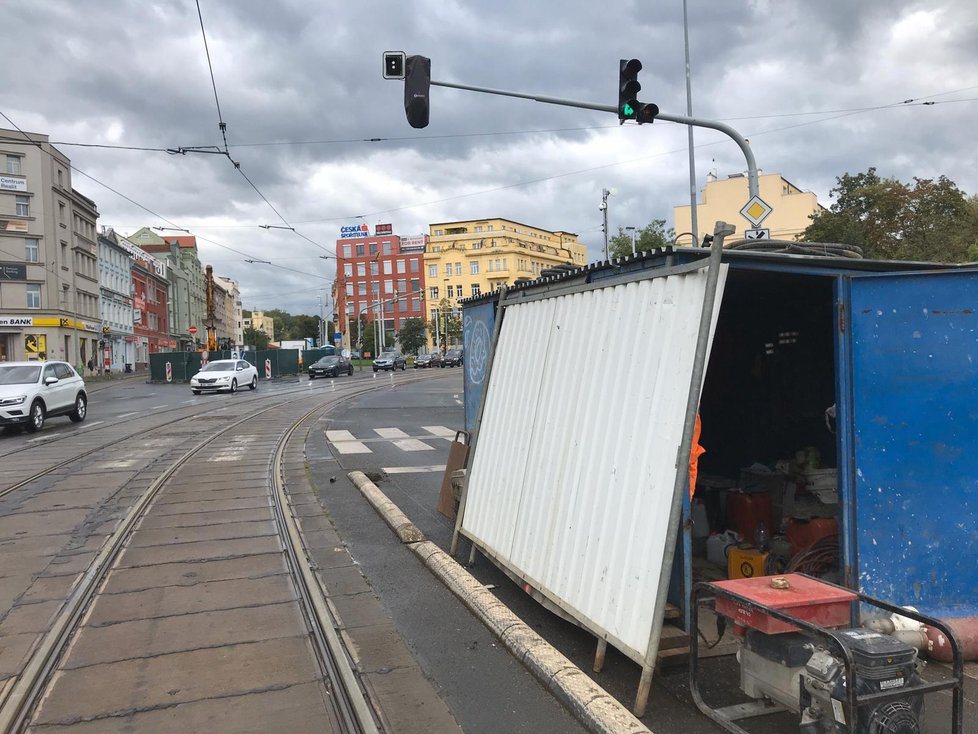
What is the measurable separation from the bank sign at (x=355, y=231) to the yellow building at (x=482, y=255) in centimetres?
1325

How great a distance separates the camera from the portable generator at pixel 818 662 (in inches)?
113

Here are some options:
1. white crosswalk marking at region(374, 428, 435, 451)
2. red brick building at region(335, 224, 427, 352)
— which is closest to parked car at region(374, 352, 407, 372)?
white crosswalk marking at region(374, 428, 435, 451)

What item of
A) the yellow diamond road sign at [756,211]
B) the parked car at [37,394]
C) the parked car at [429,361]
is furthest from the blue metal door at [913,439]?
the parked car at [429,361]

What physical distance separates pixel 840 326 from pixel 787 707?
225 centimetres

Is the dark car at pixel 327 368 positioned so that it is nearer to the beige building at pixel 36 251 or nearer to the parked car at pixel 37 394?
the beige building at pixel 36 251

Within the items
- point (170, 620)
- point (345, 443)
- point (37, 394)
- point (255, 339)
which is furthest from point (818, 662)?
point (255, 339)

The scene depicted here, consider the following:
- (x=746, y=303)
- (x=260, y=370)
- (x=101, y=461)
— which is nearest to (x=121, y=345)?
(x=260, y=370)

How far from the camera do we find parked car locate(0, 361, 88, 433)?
54.9 ft

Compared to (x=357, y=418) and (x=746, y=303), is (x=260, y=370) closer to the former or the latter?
(x=357, y=418)

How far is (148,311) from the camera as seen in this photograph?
78.6 metres

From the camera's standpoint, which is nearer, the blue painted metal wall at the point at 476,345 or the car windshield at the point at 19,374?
the blue painted metal wall at the point at 476,345

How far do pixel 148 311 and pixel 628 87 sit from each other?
77344 millimetres

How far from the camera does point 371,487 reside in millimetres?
9594

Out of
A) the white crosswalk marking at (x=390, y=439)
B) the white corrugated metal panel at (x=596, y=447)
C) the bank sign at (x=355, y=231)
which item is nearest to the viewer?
the white corrugated metal panel at (x=596, y=447)
